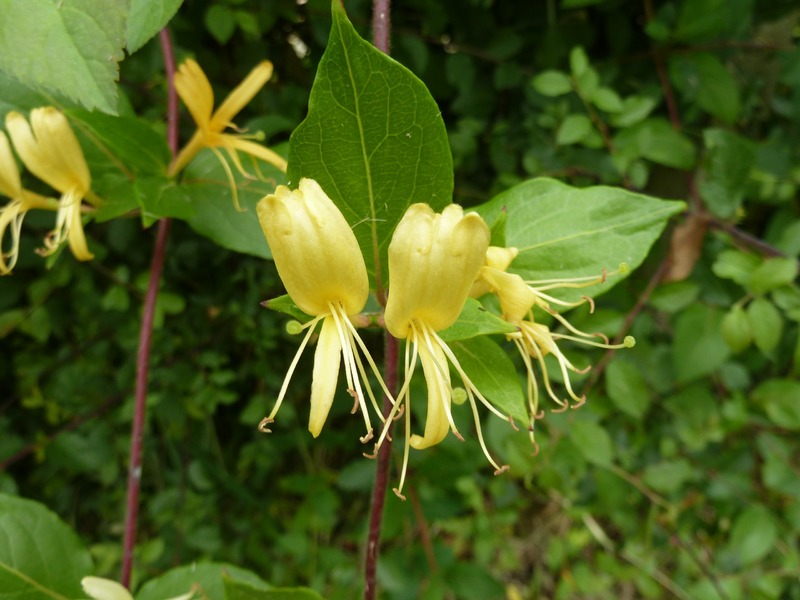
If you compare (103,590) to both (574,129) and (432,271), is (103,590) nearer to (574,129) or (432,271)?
(432,271)

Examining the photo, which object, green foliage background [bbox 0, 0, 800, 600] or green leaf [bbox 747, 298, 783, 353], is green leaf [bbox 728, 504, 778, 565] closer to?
green foliage background [bbox 0, 0, 800, 600]

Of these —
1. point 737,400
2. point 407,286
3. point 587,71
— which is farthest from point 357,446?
point 407,286

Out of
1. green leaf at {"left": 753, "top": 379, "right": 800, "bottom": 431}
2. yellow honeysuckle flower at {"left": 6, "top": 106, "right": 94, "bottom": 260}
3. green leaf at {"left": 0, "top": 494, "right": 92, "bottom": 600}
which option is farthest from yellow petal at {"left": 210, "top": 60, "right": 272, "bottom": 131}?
green leaf at {"left": 753, "top": 379, "right": 800, "bottom": 431}

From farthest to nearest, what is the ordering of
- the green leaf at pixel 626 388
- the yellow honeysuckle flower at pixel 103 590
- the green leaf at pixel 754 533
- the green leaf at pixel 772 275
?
1. the green leaf at pixel 754 533
2. the green leaf at pixel 626 388
3. the green leaf at pixel 772 275
4. the yellow honeysuckle flower at pixel 103 590

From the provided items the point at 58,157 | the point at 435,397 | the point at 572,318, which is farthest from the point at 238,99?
the point at 572,318

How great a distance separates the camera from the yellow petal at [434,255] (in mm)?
304

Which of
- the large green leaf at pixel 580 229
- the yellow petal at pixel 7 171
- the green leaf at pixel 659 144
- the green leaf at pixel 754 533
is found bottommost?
the green leaf at pixel 754 533

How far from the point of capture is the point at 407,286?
12.5 inches

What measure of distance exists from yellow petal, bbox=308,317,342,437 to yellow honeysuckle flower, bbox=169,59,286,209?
0.87ft

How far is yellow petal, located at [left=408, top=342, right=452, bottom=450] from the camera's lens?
0.35 m

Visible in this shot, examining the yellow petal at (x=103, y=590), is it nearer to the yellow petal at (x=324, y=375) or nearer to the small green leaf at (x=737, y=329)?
the yellow petal at (x=324, y=375)

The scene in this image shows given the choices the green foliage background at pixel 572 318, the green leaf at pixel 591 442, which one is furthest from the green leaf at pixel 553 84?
the green leaf at pixel 591 442

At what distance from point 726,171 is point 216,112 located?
2.15 feet

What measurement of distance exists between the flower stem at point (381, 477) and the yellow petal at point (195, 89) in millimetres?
310
